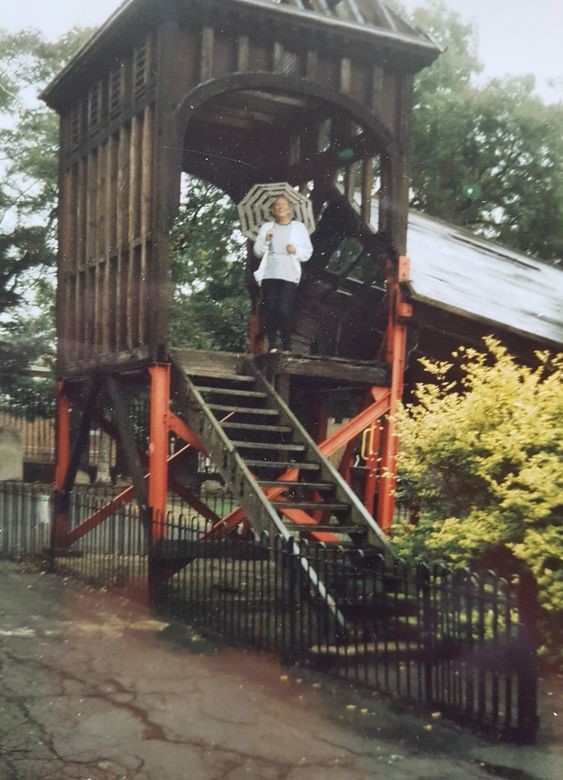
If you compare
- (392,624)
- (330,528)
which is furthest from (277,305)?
(392,624)

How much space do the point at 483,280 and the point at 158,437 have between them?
690cm

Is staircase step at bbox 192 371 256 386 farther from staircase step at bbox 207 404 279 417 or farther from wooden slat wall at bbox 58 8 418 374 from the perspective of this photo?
wooden slat wall at bbox 58 8 418 374

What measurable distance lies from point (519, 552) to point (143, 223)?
6284mm

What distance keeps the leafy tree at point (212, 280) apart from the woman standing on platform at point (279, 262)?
7460 millimetres

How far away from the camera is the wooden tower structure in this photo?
10.6m

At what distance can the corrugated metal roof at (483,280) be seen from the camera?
1214 cm

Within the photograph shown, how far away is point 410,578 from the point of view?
697cm

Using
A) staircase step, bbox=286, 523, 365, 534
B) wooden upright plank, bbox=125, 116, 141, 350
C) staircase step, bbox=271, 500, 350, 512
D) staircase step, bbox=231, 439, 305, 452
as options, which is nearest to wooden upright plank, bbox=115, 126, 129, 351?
wooden upright plank, bbox=125, 116, 141, 350

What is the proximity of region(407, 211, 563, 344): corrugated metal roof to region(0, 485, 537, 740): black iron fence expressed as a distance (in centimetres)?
457

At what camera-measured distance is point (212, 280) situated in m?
20.0

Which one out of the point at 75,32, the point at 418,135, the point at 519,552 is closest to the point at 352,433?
the point at 519,552

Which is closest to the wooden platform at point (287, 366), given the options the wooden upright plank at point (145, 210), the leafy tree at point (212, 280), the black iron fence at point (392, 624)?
the wooden upright plank at point (145, 210)

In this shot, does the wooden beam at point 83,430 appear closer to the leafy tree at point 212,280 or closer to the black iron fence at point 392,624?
the black iron fence at point 392,624

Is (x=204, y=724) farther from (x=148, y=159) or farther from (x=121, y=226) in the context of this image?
(x=121, y=226)
